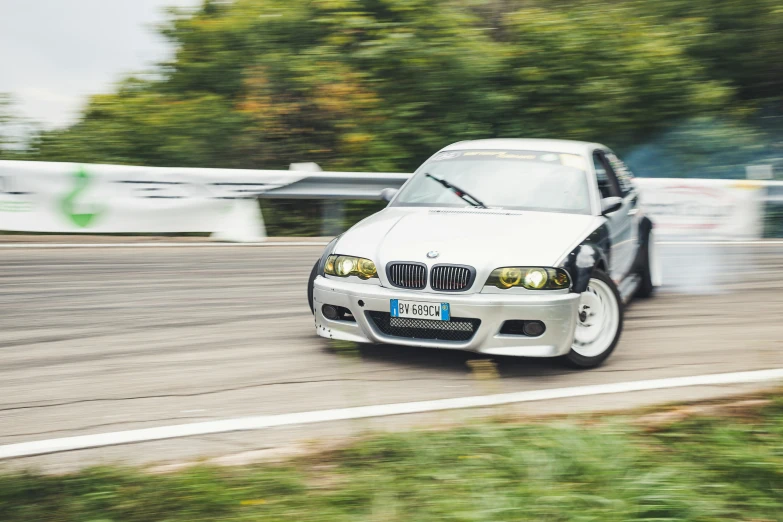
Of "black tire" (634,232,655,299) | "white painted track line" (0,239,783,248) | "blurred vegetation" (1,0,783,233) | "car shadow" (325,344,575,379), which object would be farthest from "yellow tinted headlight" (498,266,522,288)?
"blurred vegetation" (1,0,783,233)

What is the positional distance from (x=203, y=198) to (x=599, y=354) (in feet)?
23.1

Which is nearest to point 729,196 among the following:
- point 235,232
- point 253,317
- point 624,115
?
point 624,115

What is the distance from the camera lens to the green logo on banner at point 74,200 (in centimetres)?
1126

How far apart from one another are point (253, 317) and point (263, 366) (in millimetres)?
1528

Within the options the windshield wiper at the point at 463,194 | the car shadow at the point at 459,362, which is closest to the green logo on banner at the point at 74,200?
the windshield wiper at the point at 463,194

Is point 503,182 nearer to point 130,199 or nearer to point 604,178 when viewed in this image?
point 604,178

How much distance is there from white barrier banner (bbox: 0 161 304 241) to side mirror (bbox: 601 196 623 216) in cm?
606

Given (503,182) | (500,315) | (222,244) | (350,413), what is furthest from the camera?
(222,244)

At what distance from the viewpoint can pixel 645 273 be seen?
27.6ft

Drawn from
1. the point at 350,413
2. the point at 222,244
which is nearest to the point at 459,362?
the point at 350,413

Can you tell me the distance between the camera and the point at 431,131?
15305mm

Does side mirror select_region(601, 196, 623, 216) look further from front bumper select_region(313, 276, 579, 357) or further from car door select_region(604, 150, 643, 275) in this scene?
front bumper select_region(313, 276, 579, 357)

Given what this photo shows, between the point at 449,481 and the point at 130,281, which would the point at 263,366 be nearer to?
the point at 449,481

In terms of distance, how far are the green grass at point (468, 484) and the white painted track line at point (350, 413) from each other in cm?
54
